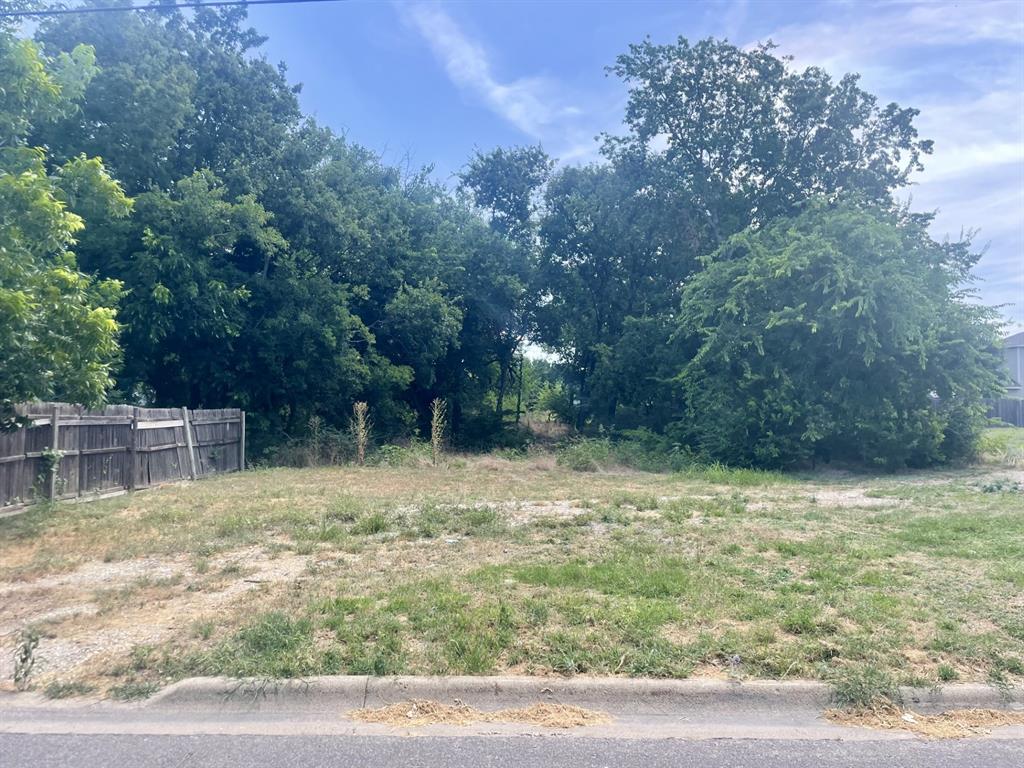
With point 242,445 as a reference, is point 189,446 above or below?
above

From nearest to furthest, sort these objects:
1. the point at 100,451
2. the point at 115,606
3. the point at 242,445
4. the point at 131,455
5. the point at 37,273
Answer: the point at 115,606
the point at 37,273
the point at 100,451
the point at 131,455
the point at 242,445

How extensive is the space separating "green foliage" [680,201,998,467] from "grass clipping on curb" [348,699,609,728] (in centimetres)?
1593

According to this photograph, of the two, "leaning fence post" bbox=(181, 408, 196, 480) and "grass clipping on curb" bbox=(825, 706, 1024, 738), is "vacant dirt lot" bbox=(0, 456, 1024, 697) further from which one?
"leaning fence post" bbox=(181, 408, 196, 480)

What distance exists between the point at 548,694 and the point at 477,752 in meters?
0.69

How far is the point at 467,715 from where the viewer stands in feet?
13.8

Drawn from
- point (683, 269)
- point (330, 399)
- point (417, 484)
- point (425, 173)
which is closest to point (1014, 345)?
point (683, 269)

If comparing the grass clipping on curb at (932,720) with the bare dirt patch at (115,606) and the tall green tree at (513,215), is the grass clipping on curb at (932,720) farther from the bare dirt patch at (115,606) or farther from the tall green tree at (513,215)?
the tall green tree at (513,215)

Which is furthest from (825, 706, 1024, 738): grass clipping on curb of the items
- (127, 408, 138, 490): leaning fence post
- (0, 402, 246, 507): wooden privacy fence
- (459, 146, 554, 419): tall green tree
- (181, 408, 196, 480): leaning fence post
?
(459, 146, 554, 419): tall green tree

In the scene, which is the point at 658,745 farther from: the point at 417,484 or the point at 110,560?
the point at 417,484

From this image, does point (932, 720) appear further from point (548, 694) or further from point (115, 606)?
point (115, 606)

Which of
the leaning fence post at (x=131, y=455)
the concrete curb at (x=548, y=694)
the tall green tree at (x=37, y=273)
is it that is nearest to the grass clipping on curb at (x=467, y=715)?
the concrete curb at (x=548, y=694)

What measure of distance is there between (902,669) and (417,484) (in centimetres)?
1126

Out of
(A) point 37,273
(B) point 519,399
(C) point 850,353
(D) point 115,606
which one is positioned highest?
(A) point 37,273

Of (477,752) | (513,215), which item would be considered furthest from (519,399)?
(477,752)
